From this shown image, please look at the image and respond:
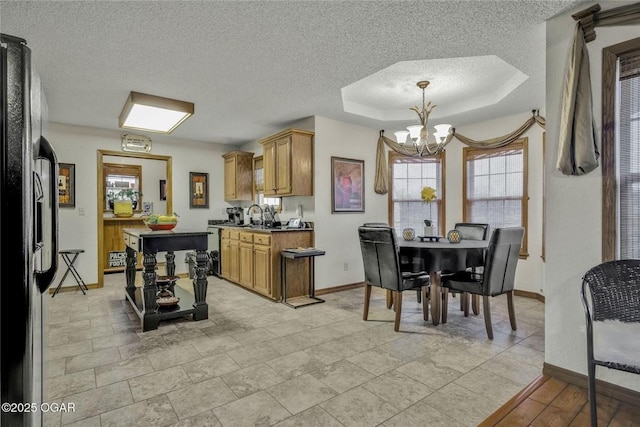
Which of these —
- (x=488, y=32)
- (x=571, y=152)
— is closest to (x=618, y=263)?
(x=571, y=152)

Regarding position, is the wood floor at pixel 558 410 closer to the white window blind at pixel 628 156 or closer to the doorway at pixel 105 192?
the white window blind at pixel 628 156

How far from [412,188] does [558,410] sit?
4.01m

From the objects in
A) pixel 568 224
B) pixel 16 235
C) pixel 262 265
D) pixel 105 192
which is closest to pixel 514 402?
pixel 568 224

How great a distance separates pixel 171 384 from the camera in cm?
221

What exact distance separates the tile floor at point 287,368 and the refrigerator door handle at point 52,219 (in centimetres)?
107

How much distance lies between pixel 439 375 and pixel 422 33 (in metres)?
2.52

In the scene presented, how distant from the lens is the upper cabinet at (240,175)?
20.5 ft

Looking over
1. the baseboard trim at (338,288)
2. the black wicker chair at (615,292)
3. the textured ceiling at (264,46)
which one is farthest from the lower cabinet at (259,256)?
the black wicker chair at (615,292)

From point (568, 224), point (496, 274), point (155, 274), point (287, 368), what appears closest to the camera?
point (568, 224)

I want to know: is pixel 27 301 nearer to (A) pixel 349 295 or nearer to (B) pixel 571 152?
(B) pixel 571 152

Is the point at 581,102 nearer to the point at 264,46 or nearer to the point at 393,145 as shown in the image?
the point at 264,46

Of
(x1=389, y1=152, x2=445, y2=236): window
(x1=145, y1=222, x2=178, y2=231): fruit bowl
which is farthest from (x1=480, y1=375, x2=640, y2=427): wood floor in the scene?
(x1=389, y1=152, x2=445, y2=236): window

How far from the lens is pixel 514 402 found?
6.43 feet

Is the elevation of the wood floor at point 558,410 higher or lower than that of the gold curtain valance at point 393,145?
lower
